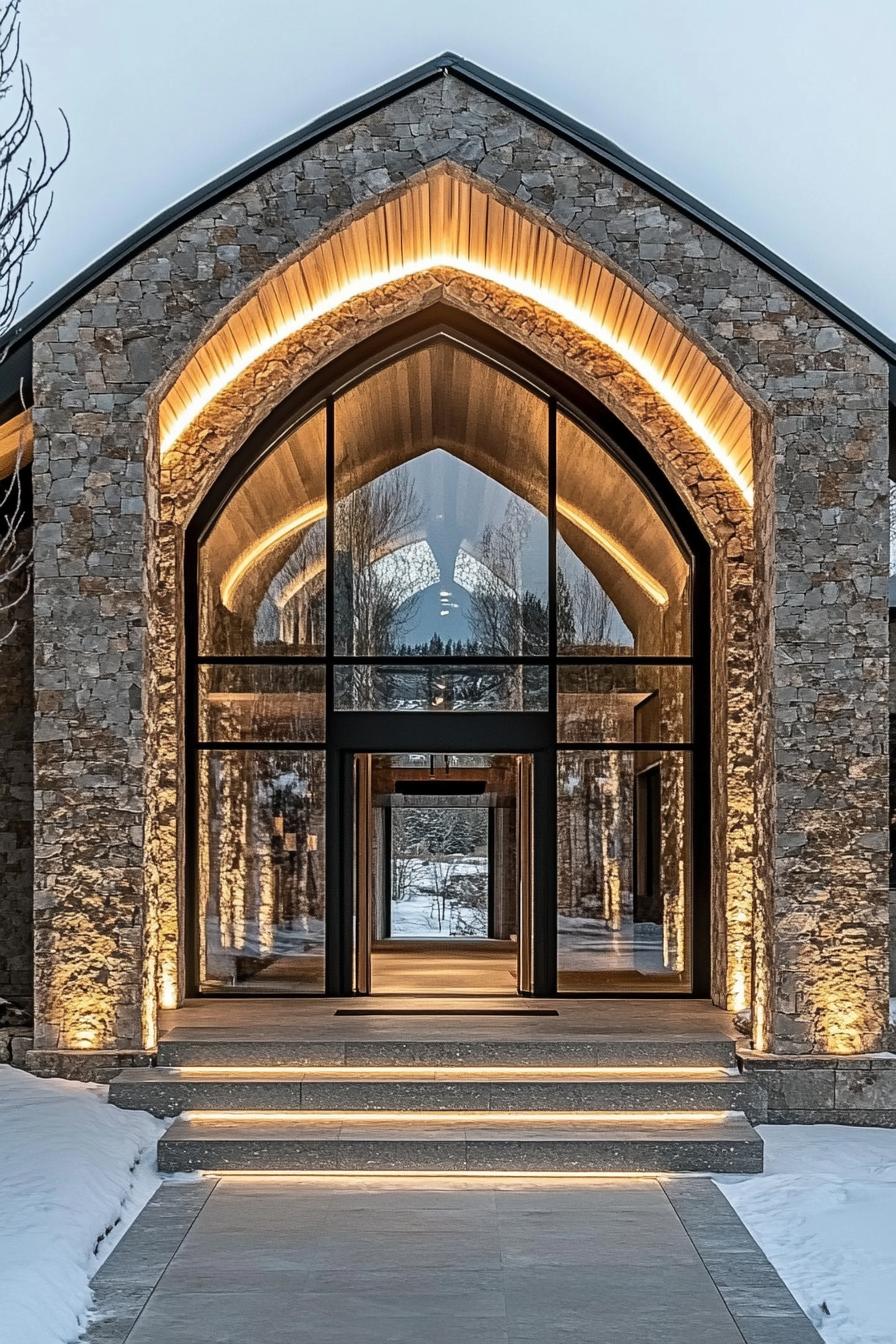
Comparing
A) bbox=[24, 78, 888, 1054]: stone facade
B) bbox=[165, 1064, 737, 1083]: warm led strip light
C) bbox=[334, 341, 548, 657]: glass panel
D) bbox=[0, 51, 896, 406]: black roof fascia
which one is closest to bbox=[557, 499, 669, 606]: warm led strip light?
bbox=[334, 341, 548, 657]: glass panel

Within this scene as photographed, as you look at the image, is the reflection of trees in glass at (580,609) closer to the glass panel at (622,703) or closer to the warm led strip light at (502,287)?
the glass panel at (622,703)

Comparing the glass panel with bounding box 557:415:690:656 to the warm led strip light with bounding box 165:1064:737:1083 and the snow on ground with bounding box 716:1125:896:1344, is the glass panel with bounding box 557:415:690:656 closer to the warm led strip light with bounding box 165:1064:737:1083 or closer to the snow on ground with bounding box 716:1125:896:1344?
the warm led strip light with bounding box 165:1064:737:1083

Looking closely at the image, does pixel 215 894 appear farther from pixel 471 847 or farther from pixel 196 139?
pixel 471 847

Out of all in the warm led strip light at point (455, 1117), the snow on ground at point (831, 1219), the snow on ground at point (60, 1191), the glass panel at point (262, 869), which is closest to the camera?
the snow on ground at point (60, 1191)

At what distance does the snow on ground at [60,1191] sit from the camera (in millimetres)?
4953

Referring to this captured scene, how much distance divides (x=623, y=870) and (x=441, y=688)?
2.00 m

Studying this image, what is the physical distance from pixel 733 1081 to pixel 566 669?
11.6 ft

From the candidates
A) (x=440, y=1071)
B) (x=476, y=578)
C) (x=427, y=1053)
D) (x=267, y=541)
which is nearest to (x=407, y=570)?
(x=476, y=578)

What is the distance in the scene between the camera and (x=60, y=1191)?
6176 millimetres

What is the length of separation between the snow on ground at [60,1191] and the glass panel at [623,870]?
3.79 m

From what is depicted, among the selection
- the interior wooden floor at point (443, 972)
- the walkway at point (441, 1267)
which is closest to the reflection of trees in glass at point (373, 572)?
the interior wooden floor at point (443, 972)

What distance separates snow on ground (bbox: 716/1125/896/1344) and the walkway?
138 millimetres

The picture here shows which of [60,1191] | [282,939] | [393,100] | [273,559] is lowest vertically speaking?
[60,1191]

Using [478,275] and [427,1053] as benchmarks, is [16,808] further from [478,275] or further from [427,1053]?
[478,275]
